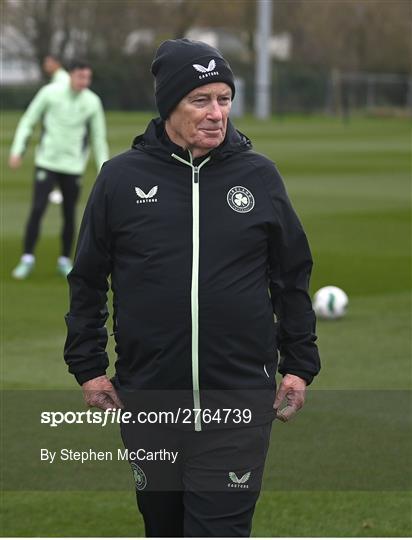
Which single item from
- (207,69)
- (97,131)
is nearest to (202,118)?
(207,69)

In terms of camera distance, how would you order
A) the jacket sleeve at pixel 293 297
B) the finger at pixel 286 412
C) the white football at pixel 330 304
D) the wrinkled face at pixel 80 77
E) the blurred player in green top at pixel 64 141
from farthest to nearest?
the blurred player in green top at pixel 64 141 → the wrinkled face at pixel 80 77 → the white football at pixel 330 304 → the finger at pixel 286 412 → the jacket sleeve at pixel 293 297

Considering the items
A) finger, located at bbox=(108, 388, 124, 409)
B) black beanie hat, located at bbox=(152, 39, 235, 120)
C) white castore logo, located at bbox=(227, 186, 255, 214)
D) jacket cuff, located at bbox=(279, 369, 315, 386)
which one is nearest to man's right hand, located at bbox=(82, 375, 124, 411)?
finger, located at bbox=(108, 388, 124, 409)

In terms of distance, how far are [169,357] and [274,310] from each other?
441mm

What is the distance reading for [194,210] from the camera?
4.12m

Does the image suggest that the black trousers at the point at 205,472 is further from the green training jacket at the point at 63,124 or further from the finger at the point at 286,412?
the green training jacket at the point at 63,124

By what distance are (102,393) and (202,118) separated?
93 centimetres

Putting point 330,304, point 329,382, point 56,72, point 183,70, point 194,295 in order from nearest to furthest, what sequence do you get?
point 194,295
point 183,70
point 329,382
point 330,304
point 56,72

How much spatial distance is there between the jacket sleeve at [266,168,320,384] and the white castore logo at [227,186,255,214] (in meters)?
0.13

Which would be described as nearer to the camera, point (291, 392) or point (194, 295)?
point (194, 295)

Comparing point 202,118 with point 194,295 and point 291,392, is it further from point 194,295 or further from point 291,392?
point 291,392

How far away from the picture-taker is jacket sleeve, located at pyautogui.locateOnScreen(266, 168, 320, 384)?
4258 millimetres

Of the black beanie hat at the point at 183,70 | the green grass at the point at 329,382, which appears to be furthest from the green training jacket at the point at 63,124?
the black beanie hat at the point at 183,70

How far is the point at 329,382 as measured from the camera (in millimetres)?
9094

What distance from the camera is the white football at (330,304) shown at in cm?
1159
